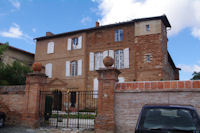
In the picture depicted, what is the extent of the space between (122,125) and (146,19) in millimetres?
15358

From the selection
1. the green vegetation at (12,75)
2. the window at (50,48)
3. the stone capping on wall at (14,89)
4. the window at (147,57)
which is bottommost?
the stone capping on wall at (14,89)

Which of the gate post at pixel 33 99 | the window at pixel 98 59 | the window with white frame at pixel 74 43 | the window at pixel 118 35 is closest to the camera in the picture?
the gate post at pixel 33 99

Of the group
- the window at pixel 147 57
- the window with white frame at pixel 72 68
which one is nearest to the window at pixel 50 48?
the window with white frame at pixel 72 68

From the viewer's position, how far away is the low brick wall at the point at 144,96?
290 inches

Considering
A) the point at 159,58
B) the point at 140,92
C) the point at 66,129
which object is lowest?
the point at 66,129

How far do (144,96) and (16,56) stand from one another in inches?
891

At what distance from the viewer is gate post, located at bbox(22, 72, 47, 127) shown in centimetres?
974

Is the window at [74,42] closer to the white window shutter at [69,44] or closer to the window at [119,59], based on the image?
the white window shutter at [69,44]

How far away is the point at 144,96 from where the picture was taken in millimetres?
7961

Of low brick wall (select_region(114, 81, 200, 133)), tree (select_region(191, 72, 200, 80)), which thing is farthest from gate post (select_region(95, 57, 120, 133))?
tree (select_region(191, 72, 200, 80))

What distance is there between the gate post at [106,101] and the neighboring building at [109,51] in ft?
40.7

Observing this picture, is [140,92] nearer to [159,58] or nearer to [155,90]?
[155,90]

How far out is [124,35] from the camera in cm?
2258

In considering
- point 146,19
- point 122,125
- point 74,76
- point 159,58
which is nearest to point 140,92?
point 122,125
